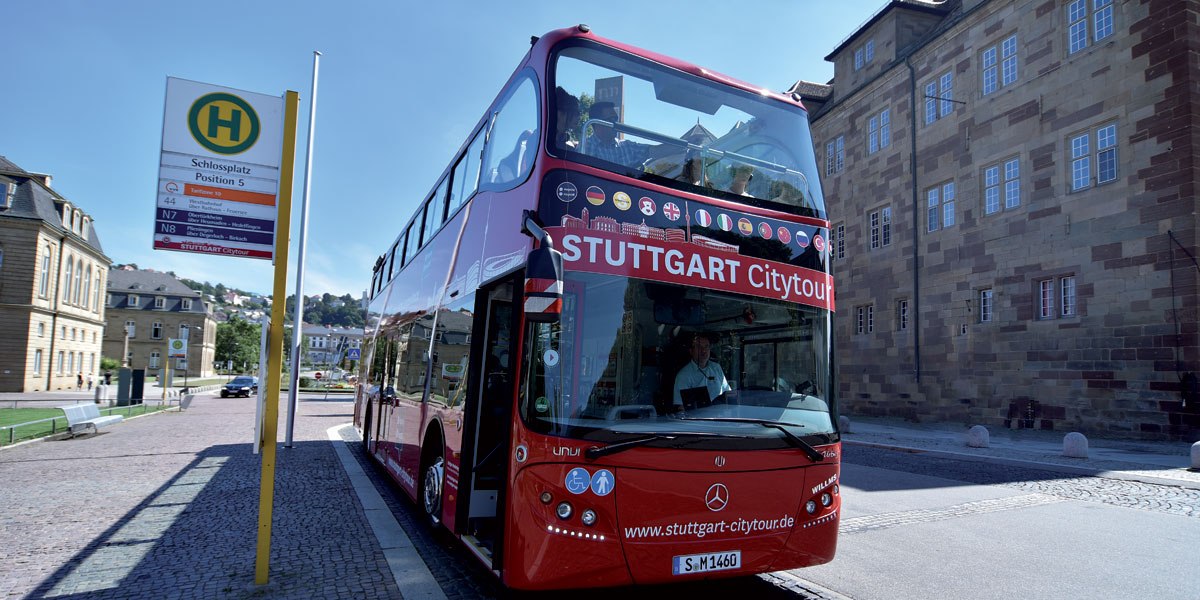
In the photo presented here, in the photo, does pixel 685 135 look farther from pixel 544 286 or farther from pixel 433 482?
pixel 433 482

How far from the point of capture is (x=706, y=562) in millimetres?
4297

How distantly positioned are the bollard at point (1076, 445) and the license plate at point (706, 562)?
12.9 m

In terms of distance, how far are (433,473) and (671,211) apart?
3593 millimetres

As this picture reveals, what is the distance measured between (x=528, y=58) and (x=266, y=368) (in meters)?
3.11

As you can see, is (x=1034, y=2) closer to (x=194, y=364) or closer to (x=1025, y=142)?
(x=1025, y=142)

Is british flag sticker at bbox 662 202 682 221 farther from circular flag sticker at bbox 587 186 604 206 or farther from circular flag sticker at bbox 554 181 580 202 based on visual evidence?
circular flag sticker at bbox 554 181 580 202

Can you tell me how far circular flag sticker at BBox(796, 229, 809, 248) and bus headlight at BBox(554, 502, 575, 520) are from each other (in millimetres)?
2566

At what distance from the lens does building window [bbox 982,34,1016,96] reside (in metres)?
20.9

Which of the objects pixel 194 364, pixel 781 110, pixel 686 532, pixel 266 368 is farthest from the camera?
pixel 194 364

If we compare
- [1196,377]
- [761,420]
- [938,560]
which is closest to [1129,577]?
[938,560]

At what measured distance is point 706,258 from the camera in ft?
15.4

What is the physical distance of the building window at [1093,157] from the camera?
1775 centimetres

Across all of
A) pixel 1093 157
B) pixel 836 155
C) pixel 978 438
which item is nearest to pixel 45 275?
pixel 836 155

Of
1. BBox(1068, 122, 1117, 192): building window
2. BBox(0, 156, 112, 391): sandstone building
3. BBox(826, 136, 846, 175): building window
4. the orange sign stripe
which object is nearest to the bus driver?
the orange sign stripe
